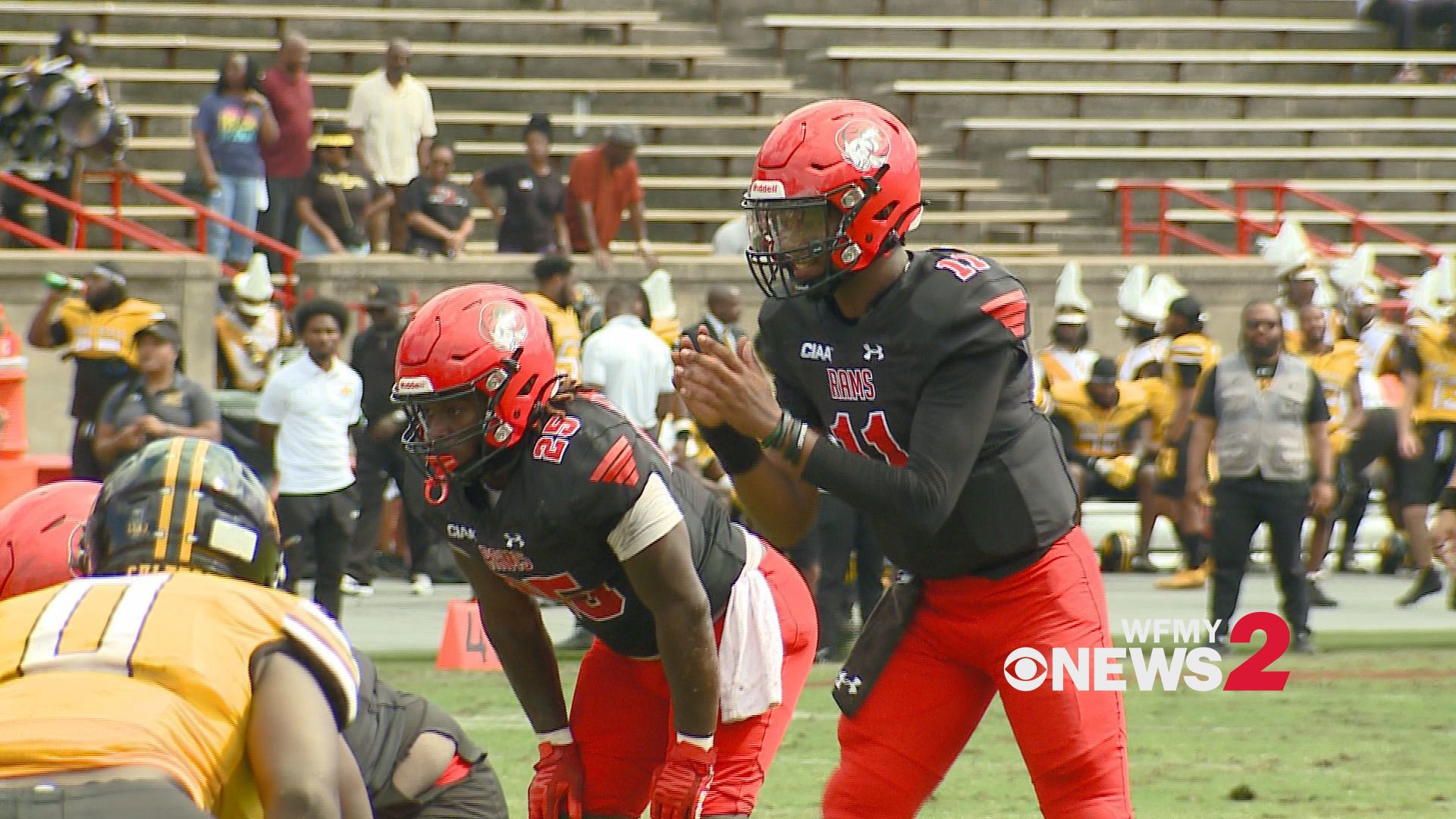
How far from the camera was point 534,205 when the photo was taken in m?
15.5

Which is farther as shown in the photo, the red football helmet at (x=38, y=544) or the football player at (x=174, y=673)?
the red football helmet at (x=38, y=544)

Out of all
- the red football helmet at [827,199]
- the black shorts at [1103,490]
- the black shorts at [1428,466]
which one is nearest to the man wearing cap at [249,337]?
the black shorts at [1103,490]

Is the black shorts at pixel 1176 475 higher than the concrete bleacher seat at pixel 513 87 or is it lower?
lower

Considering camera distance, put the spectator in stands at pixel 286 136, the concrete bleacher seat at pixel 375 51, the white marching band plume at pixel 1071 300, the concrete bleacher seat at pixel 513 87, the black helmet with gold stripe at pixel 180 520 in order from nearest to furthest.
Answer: the black helmet with gold stripe at pixel 180 520
the white marching band plume at pixel 1071 300
the spectator in stands at pixel 286 136
the concrete bleacher seat at pixel 513 87
the concrete bleacher seat at pixel 375 51

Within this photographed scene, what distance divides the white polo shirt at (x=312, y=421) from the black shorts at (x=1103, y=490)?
5.66 meters

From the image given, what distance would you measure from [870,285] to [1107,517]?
34.4 ft

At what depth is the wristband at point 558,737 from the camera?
454 cm

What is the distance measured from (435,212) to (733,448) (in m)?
11.8

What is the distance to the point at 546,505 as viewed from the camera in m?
4.12

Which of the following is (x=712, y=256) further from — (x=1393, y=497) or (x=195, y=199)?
(x=1393, y=497)

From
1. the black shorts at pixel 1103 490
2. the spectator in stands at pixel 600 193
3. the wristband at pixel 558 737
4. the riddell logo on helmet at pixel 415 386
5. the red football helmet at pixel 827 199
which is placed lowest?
the black shorts at pixel 1103 490

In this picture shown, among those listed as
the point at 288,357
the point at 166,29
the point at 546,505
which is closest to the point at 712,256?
the point at 288,357

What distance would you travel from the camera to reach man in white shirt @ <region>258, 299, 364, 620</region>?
33.2ft

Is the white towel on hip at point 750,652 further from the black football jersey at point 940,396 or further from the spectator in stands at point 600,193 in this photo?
the spectator in stands at point 600,193
